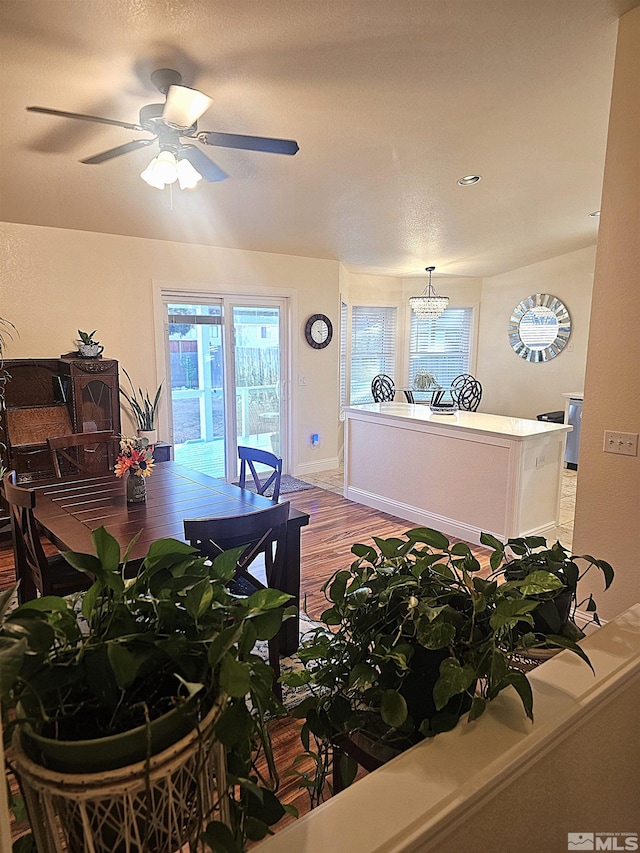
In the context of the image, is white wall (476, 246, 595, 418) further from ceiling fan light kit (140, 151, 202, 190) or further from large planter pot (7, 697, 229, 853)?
large planter pot (7, 697, 229, 853)

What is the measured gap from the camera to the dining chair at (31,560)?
7.52 feet

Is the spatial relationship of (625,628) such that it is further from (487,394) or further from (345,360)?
(487,394)

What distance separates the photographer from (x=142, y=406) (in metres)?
4.95

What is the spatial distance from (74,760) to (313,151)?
11.8 ft

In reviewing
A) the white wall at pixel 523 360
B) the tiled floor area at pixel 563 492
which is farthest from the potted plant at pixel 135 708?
the white wall at pixel 523 360

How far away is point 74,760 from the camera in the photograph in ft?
1.97

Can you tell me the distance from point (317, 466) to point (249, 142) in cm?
435

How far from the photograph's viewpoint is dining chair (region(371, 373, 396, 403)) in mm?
7105

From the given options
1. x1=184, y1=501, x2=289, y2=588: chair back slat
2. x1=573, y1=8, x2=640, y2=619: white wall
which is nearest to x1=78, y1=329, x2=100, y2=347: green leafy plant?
x1=184, y1=501, x2=289, y2=588: chair back slat

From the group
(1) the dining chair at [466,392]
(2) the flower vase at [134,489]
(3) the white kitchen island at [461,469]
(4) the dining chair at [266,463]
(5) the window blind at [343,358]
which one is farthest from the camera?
(1) the dining chair at [466,392]

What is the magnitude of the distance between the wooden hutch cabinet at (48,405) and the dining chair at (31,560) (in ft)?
5.27

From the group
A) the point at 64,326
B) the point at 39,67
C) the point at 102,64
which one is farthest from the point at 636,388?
the point at 64,326

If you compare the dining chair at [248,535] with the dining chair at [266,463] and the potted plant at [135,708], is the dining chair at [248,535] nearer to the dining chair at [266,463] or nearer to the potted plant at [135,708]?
the dining chair at [266,463]

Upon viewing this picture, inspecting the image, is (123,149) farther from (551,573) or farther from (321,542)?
(321,542)
